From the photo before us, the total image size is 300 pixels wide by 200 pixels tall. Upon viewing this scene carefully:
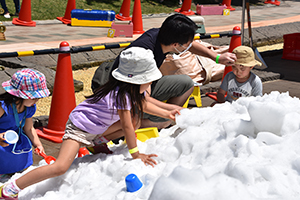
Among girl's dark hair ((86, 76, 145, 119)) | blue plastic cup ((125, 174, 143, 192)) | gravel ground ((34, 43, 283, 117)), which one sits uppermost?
girl's dark hair ((86, 76, 145, 119))

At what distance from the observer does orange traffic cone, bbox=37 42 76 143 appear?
132 inches

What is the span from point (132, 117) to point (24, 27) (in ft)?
26.0

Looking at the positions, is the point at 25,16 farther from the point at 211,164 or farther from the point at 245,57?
the point at 211,164

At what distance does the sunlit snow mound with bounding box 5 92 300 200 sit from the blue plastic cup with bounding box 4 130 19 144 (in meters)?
0.37

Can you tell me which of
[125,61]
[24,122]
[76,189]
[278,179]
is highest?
[125,61]

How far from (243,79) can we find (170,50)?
1.02 m

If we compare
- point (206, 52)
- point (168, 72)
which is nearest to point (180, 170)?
point (206, 52)

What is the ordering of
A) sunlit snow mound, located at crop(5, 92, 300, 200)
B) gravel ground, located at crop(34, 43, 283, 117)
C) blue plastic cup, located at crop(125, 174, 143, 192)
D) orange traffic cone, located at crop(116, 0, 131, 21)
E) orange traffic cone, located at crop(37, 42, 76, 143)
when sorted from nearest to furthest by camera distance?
1. sunlit snow mound, located at crop(5, 92, 300, 200)
2. blue plastic cup, located at crop(125, 174, 143, 192)
3. orange traffic cone, located at crop(37, 42, 76, 143)
4. gravel ground, located at crop(34, 43, 283, 117)
5. orange traffic cone, located at crop(116, 0, 131, 21)

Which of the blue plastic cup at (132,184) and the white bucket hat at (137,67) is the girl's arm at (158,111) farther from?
the blue plastic cup at (132,184)

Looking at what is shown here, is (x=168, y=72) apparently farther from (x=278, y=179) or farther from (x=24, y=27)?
(x=24, y=27)

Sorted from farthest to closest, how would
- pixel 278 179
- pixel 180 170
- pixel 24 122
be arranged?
1. pixel 24 122
2. pixel 278 179
3. pixel 180 170

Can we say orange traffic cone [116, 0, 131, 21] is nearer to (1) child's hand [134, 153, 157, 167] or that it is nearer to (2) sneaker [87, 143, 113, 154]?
(2) sneaker [87, 143, 113, 154]

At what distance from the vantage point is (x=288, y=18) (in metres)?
12.4

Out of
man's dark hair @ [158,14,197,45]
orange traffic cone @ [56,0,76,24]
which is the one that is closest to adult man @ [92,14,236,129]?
man's dark hair @ [158,14,197,45]
